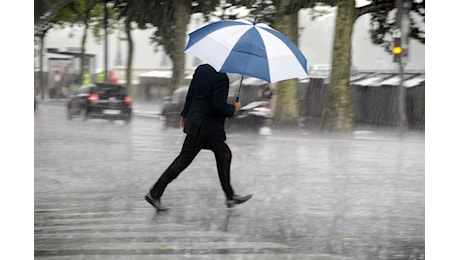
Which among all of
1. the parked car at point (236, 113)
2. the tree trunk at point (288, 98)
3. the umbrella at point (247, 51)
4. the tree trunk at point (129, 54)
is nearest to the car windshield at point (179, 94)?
the parked car at point (236, 113)

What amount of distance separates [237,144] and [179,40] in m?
1.42

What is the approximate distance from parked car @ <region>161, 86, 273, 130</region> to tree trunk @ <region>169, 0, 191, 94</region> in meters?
0.11

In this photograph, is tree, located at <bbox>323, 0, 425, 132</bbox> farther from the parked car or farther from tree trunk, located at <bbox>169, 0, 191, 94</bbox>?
tree trunk, located at <bbox>169, 0, 191, 94</bbox>

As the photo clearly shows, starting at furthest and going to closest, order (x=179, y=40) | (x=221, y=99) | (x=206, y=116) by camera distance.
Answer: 1. (x=179, y=40)
2. (x=206, y=116)
3. (x=221, y=99)

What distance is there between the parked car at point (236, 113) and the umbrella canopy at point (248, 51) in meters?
2.23

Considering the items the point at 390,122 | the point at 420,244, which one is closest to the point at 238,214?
the point at 420,244

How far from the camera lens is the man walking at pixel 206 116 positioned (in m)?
6.11

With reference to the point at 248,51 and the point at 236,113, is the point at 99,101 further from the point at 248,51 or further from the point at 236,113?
the point at 248,51

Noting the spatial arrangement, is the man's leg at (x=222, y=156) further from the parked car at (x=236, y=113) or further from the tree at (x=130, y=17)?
the tree at (x=130, y=17)

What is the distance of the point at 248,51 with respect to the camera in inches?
222

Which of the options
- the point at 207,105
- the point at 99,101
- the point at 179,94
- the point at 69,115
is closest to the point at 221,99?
the point at 207,105

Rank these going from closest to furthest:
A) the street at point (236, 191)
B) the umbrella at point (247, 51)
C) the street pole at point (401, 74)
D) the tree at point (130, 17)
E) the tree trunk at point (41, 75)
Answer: the umbrella at point (247, 51) → the street at point (236, 191) → the tree trunk at point (41, 75) → the tree at point (130, 17) → the street pole at point (401, 74)

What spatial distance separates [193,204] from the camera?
710cm

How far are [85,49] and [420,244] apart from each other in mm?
4143
